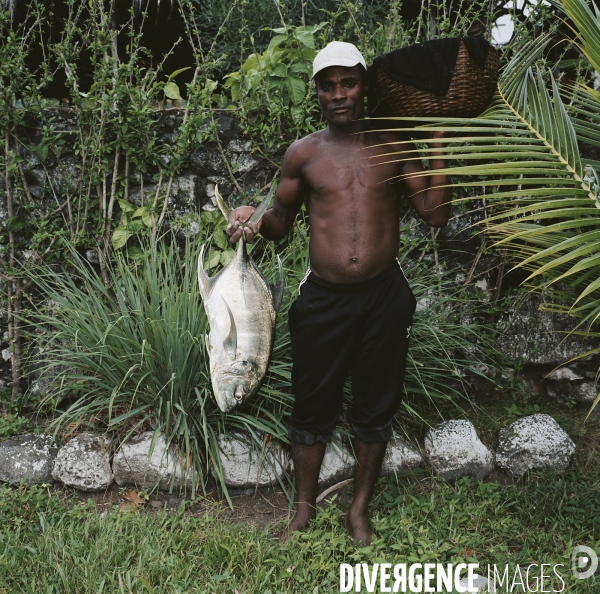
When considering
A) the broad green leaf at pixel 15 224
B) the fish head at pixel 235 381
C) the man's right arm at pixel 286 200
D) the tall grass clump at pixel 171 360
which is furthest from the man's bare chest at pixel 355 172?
the broad green leaf at pixel 15 224

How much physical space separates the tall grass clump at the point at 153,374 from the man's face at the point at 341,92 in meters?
1.25

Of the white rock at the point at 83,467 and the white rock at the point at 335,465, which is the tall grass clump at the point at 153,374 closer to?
the white rock at the point at 83,467

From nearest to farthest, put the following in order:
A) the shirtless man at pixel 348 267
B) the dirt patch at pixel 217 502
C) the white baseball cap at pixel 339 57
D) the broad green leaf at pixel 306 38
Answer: the white baseball cap at pixel 339 57, the shirtless man at pixel 348 267, the dirt patch at pixel 217 502, the broad green leaf at pixel 306 38

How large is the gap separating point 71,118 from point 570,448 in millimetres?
3421

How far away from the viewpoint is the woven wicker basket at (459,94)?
6.76 feet

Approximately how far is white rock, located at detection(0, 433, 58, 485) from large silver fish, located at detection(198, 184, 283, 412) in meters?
1.26

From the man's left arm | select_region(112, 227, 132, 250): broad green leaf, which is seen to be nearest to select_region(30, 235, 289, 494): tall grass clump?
select_region(112, 227, 132, 250): broad green leaf

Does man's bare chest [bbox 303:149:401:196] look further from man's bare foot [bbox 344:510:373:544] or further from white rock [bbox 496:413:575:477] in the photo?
white rock [bbox 496:413:575:477]

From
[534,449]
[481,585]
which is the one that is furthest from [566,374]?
[481,585]

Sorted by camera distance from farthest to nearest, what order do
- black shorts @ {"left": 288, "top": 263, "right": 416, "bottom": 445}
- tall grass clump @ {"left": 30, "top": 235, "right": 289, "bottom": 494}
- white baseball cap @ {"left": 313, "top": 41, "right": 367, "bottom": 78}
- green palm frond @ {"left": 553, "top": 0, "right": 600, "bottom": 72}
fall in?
1. tall grass clump @ {"left": 30, "top": 235, "right": 289, "bottom": 494}
2. black shorts @ {"left": 288, "top": 263, "right": 416, "bottom": 445}
3. white baseball cap @ {"left": 313, "top": 41, "right": 367, "bottom": 78}
4. green palm frond @ {"left": 553, "top": 0, "right": 600, "bottom": 72}

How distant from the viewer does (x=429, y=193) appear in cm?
235

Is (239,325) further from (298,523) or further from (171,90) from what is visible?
(171,90)

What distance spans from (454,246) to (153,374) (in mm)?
1985

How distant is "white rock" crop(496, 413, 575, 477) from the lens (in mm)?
3215
